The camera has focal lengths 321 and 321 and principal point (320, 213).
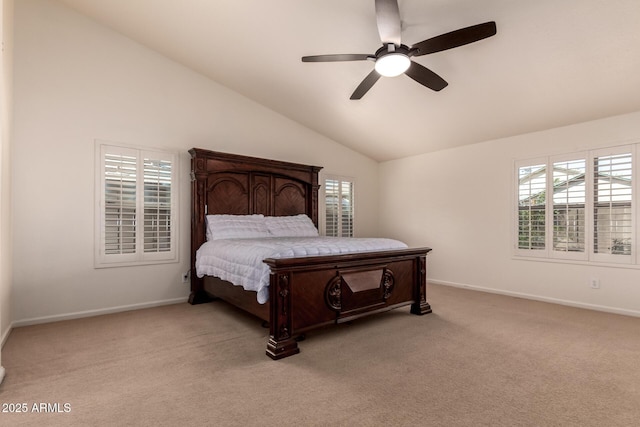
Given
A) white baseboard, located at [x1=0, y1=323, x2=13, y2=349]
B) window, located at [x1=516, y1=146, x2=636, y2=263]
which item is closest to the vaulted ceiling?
window, located at [x1=516, y1=146, x2=636, y2=263]

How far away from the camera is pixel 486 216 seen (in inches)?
191

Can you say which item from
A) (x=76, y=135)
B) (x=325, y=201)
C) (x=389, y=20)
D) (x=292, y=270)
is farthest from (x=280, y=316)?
(x=325, y=201)

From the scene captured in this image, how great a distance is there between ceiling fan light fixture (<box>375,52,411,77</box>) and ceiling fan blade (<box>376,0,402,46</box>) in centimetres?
10

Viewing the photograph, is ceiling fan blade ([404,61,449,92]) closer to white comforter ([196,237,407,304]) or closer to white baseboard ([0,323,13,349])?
white comforter ([196,237,407,304])

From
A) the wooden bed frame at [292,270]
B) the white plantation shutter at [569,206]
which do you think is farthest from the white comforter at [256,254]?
the white plantation shutter at [569,206]

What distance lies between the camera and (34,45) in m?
3.42

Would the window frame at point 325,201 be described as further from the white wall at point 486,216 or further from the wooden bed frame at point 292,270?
the white wall at point 486,216

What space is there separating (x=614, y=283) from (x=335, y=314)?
337 centimetres

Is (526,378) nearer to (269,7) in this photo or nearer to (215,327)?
(215,327)

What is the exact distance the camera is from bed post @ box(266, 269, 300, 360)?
250cm

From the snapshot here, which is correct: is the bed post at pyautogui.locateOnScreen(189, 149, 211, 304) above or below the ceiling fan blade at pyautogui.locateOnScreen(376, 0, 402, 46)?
below

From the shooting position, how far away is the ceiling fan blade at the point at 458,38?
2.17m

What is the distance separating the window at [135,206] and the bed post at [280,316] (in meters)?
2.25

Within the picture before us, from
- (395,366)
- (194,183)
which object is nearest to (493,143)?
(395,366)
